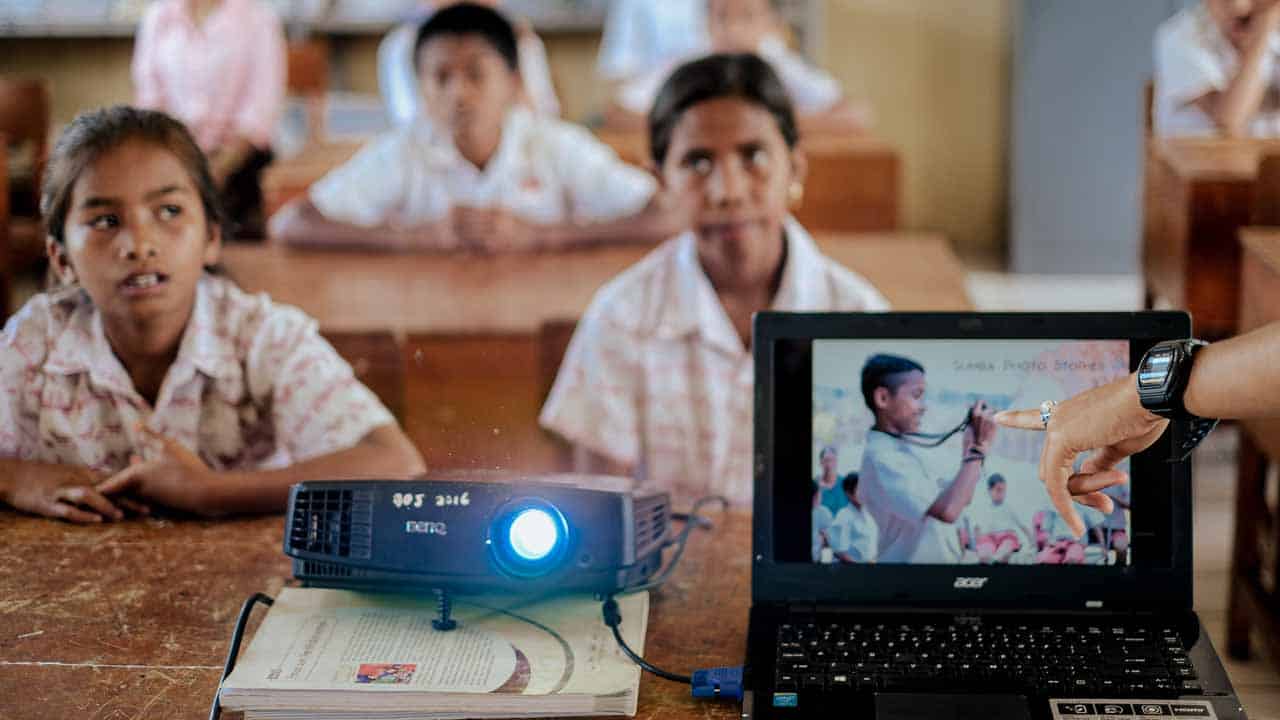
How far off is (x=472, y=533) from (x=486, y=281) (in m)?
1.35

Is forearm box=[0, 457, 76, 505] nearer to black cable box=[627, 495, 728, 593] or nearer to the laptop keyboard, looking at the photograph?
black cable box=[627, 495, 728, 593]

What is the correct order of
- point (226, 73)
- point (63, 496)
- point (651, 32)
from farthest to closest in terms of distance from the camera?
point (651, 32) → point (226, 73) → point (63, 496)

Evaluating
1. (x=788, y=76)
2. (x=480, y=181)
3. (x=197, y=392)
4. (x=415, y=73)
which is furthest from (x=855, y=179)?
(x=197, y=392)

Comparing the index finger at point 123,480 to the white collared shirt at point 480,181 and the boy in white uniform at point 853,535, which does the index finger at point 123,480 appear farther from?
the white collared shirt at point 480,181

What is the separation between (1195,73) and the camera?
2.39m

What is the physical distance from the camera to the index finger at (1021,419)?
1118 mm

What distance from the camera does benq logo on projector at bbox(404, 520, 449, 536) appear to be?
1134mm

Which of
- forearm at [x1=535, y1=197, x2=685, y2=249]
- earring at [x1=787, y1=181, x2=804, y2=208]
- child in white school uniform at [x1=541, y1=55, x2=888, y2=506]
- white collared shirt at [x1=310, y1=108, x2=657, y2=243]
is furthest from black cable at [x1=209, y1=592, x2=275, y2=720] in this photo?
white collared shirt at [x1=310, y1=108, x2=657, y2=243]

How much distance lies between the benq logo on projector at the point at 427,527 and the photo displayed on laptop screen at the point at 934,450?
10.5 inches

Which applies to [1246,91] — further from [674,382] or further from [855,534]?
[855,534]

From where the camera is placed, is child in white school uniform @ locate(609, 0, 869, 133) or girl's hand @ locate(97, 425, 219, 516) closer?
girl's hand @ locate(97, 425, 219, 516)

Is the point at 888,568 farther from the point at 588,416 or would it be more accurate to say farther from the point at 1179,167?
the point at 1179,167

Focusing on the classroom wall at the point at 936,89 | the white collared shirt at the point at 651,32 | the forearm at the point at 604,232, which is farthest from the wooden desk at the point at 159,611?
the classroom wall at the point at 936,89

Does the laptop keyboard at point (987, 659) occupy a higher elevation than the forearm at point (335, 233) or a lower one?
lower
